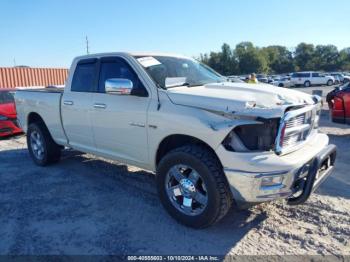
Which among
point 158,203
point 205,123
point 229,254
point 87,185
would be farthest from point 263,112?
point 87,185

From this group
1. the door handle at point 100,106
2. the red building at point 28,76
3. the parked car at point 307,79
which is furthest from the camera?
the parked car at point 307,79

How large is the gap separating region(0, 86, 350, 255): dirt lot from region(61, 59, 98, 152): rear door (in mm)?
700

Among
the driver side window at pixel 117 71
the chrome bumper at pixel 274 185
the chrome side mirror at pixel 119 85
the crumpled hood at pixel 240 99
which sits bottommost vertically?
the chrome bumper at pixel 274 185

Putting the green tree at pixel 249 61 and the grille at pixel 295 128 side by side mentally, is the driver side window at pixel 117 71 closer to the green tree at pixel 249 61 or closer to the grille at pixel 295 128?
the grille at pixel 295 128

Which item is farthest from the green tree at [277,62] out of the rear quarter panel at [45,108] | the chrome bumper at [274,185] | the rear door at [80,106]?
the chrome bumper at [274,185]

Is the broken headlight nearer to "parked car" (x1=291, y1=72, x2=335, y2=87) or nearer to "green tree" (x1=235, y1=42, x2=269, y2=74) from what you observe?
"parked car" (x1=291, y1=72, x2=335, y2=87)

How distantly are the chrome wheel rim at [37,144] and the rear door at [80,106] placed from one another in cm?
105

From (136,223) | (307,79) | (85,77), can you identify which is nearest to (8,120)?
(85,77)

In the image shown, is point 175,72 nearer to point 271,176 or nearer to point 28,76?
point 271,176

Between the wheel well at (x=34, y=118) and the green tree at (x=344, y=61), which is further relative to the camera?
the green tree at (x=344, y=61)

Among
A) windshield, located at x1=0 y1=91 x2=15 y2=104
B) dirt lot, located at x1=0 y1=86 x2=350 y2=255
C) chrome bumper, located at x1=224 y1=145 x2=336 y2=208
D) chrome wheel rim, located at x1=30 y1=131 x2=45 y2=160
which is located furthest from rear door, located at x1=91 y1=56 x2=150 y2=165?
windshield, located at x1=0 y1=91 x2=15 y2=104

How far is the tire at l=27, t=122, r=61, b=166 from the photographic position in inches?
245

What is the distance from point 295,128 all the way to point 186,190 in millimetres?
1321

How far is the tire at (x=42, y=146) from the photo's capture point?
6.23 meters
